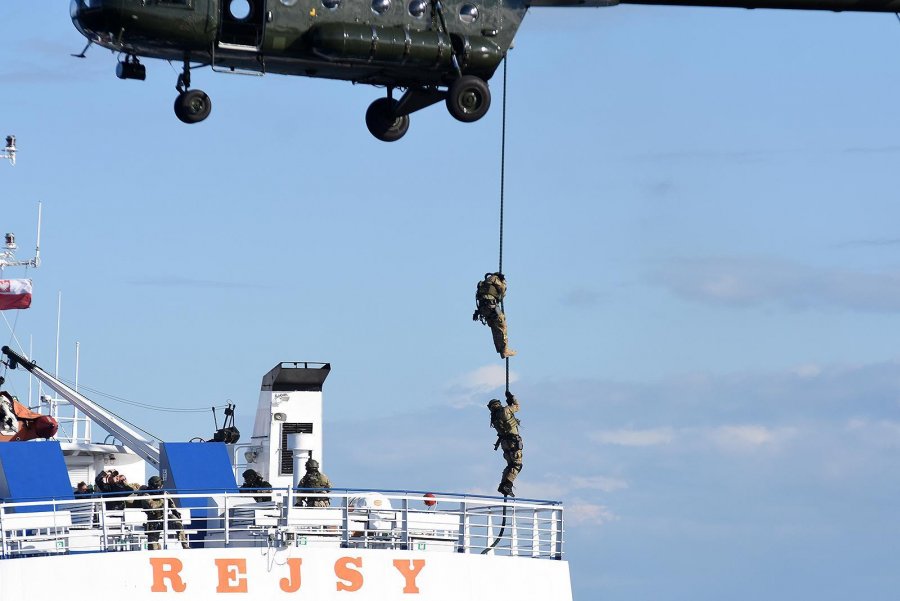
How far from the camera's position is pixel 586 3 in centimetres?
3675

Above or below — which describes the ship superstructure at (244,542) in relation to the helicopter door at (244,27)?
below

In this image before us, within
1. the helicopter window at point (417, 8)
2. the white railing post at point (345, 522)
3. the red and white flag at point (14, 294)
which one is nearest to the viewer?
the white railing post at point (345, 522)

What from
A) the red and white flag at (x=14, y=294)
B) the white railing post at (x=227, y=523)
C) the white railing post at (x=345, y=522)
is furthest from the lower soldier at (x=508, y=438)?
the red and white flag at (x=14, y=294)

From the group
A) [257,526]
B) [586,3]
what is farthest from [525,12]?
[257,526]

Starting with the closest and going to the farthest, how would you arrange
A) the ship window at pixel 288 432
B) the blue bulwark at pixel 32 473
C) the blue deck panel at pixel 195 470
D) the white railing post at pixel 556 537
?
the blue bulwark at pixel 32 473
the white railing post at pixel 556 537
the blue deck panel at pixel 195 470
the ship window at pixel 288 432

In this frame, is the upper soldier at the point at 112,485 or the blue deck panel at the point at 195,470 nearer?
the blue deck panel at the point at 195,470

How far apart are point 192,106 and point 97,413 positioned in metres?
9.76

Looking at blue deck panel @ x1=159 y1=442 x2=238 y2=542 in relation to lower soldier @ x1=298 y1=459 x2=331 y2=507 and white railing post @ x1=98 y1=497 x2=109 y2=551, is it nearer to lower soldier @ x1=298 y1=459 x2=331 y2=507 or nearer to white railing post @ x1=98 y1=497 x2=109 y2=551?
lower soldier @ x1=298 y1=459 x2=331 y2=507

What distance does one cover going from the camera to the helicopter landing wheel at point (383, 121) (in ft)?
125

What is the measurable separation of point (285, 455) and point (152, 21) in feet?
34.0

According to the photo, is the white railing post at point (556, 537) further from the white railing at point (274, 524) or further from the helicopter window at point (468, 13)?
the helicopter window at point (468, 13)

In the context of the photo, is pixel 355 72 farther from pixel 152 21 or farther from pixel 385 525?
pixel 385 525

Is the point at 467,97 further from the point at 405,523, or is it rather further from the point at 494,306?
the point at 405,523

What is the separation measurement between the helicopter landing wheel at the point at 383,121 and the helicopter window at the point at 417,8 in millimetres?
3347
